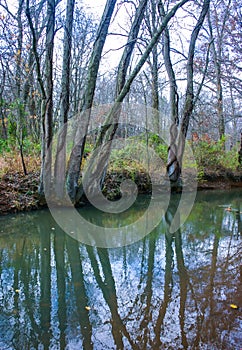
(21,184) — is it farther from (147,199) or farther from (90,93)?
(147,199)

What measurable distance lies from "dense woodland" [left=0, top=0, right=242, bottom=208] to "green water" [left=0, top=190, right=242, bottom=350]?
286cm

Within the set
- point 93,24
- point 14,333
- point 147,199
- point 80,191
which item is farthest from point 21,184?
point 93,24

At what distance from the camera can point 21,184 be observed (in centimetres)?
796

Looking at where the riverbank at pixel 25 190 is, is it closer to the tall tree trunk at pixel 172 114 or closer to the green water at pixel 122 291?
the tall tree trunk at pixel 172 114

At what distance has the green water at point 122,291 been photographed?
102 inches

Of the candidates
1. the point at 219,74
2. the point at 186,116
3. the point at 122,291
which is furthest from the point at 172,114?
the point at 122,291

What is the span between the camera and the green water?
8.50ft

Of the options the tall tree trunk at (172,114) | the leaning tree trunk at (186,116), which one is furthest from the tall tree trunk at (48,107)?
the leaning tree trunk at (186,116)

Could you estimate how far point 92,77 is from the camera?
301 inches

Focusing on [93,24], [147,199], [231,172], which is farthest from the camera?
[231,172]

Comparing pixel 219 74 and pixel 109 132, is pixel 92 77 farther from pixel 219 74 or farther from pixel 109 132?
pixel 219 74

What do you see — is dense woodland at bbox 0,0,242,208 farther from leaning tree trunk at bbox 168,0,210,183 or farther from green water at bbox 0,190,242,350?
green water at bbox 0,190,242,350

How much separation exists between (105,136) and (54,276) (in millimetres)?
4748

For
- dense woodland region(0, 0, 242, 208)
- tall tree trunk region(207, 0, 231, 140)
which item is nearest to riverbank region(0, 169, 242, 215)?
dense woodland region(0, 0, 242, 208)
